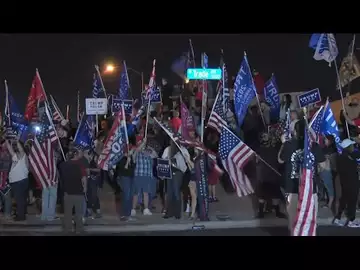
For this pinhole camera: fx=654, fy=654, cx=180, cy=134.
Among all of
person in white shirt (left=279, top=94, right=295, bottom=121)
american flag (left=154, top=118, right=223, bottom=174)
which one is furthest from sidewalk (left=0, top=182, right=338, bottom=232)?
person in white shirt (left=279, top=94, right=295, bottom=121)

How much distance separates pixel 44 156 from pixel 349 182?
6.03 m

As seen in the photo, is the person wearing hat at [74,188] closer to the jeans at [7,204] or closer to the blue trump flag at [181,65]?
the jeans at [7,204]

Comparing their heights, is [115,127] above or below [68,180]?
above

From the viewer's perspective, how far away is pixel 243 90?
1449cm

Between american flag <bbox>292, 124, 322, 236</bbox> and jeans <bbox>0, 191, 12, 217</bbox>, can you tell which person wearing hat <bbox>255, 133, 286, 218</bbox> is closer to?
american flag <bbox>292, 124, 322, 236</bbox>

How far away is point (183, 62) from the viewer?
62.5ft

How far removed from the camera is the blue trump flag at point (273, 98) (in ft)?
53.2

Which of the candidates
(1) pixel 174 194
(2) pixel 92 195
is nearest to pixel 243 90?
(1) pixel 174 194

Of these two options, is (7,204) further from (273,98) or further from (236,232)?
(273,98)

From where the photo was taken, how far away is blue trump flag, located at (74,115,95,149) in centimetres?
1365

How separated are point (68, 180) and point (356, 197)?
555 cm

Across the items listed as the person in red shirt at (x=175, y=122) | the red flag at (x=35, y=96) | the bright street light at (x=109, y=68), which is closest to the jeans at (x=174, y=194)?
the person in red shirt at (x=175, y=122)
